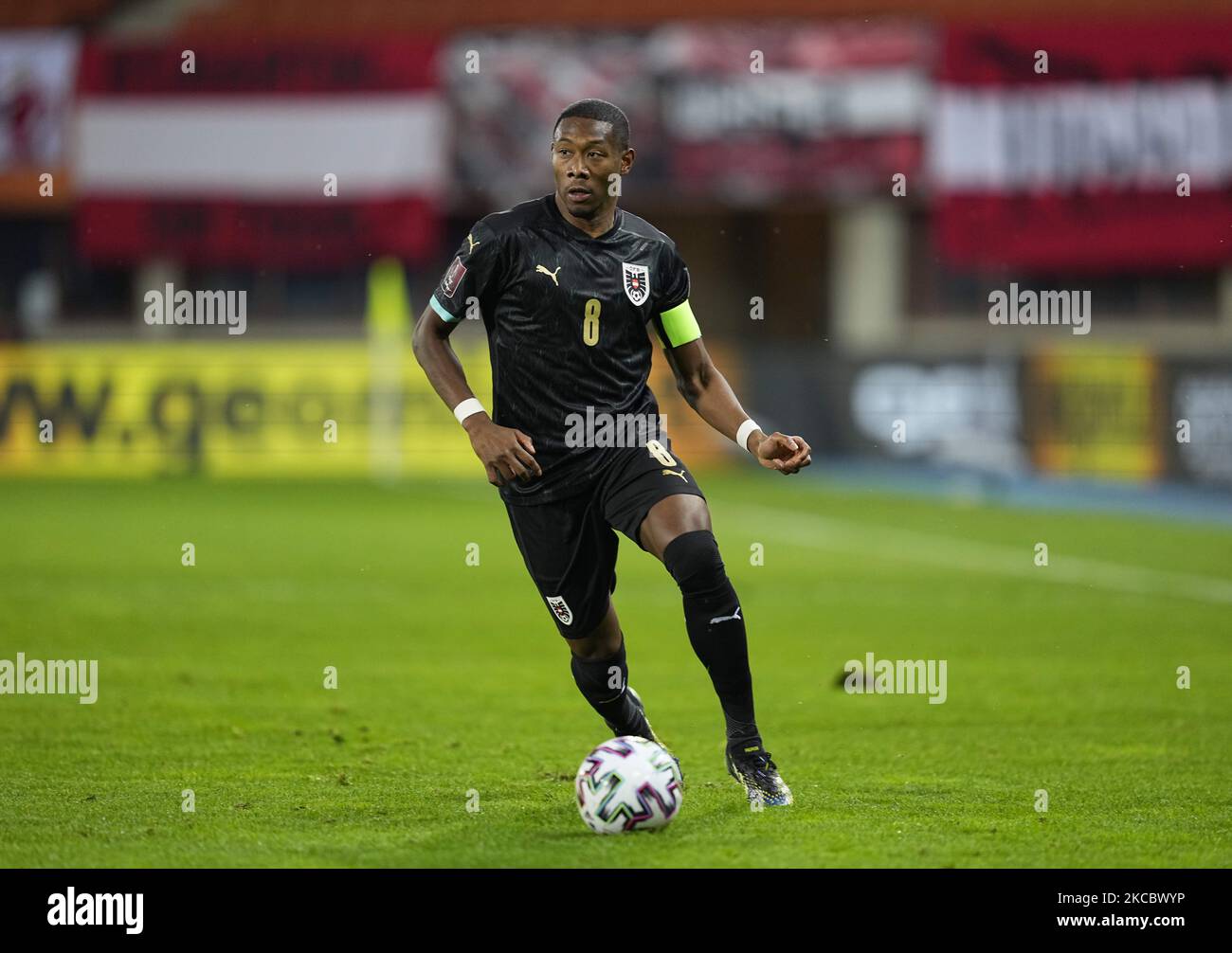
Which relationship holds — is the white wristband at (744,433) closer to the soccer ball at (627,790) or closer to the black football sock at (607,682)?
the black football sock at (607,682)

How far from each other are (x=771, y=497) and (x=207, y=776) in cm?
1570

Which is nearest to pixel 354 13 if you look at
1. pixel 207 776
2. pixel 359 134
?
pixel 359 134

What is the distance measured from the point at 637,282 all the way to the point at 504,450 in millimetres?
757

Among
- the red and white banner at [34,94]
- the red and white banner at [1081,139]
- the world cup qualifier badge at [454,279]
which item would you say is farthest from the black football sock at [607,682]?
the red and white banner at [34,94]

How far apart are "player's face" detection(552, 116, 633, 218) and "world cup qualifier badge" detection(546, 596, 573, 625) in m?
1.33

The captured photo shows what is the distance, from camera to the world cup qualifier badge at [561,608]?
254 inches

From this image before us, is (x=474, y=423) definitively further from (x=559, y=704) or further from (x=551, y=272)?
(x=559, y=704)

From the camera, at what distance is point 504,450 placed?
606 centimetres

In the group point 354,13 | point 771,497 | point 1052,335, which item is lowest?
point 771,497

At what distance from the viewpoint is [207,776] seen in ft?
22.3

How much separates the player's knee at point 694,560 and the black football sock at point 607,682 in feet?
1.91
